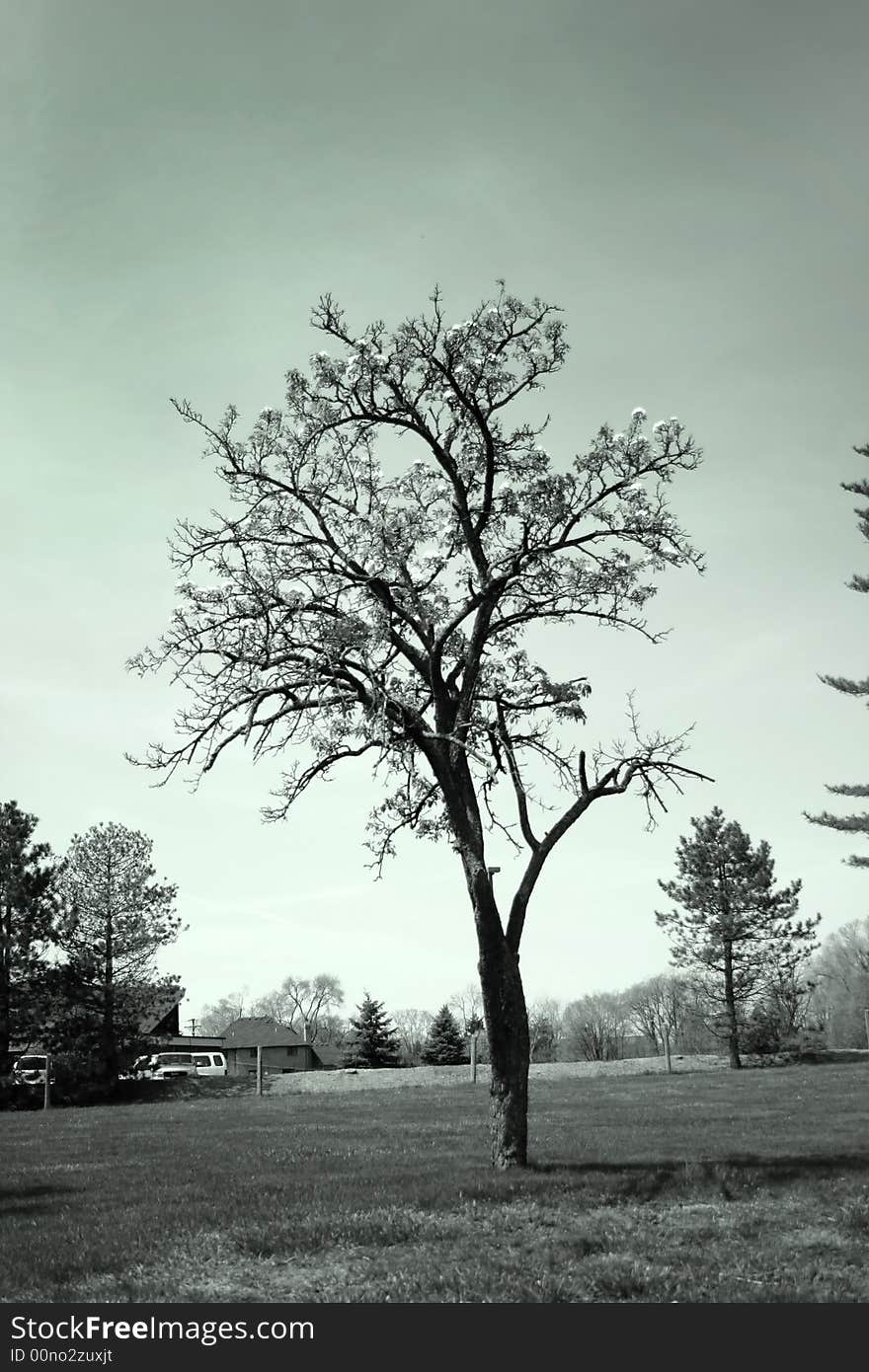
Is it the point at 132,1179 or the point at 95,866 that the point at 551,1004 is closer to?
the point at 95,866

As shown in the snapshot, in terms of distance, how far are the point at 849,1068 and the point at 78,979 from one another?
32175 millimetres

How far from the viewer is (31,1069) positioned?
154 ft

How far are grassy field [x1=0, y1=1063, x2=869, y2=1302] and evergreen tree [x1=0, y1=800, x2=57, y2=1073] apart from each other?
22.3 meters

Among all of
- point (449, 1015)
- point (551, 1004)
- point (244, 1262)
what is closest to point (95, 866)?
point (449, 1015)

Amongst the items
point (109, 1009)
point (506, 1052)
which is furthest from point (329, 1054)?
point (506, 1052)

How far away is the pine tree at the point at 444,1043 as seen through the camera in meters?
64.1

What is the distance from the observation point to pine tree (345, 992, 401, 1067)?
63188 millimetres

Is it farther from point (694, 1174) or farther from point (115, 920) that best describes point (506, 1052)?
point (115, 920)

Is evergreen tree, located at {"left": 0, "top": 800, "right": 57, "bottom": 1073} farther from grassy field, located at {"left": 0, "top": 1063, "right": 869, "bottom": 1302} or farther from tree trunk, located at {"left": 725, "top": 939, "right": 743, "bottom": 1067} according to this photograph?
tree trunk, located at {"left": 725, "top": 939, "right": 743, "bottom": 1067}

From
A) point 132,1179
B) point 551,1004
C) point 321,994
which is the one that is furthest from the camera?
point 551,1004

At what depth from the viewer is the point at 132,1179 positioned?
15586 mm

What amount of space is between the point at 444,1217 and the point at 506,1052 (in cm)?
329

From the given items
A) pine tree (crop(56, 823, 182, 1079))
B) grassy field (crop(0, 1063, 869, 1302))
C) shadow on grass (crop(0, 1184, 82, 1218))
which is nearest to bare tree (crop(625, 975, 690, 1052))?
pine tree (crop(56, 823, 182, 1079))

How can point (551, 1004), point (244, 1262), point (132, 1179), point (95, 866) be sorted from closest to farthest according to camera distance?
point (244, 1262) < point (132, 1179) < point (95, 866) < point (551, 1004)
